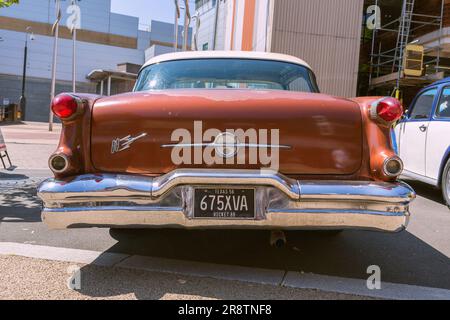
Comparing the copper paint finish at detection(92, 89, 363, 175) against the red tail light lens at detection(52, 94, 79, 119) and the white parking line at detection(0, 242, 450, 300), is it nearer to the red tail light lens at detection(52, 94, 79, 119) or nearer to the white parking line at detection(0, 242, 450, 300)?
the red tail light lens at detection(52, 94, 79, 119)

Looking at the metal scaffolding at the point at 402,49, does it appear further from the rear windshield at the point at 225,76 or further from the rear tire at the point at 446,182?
the rear windshield at the point at 225,76

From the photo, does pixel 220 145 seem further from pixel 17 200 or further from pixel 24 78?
pixel 24 78

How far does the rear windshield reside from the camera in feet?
13.0

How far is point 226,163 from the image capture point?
114 inches

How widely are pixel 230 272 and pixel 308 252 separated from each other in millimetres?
858

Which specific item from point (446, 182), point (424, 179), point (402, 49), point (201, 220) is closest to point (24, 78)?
point (402, 49)

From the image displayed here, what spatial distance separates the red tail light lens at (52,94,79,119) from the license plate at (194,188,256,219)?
101cm

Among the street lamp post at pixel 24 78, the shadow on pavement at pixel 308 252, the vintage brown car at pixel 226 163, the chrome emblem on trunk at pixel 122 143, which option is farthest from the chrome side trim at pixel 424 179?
the street lamp post at pixel 24 78

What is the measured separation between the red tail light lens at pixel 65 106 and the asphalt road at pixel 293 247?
1.27 m

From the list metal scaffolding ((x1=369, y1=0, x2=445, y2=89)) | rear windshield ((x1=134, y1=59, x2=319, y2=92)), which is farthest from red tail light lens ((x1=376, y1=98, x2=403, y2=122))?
metal scaffolding ((x1=369, y1=0, x2=445, y2=89))

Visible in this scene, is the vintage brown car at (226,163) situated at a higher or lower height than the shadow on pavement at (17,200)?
higher

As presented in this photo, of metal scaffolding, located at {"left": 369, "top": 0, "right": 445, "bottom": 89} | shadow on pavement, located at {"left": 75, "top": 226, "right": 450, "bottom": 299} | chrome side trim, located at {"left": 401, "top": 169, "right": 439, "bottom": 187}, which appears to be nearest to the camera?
shadow on pavement, located at {"left": 75, "top": 226, "right": 450, "bottom": 299}

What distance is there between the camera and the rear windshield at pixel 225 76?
3.97 meters

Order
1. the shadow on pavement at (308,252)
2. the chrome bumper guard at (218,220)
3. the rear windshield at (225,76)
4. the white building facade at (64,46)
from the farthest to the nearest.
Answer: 1. the white building facade at (64,46)
2. the rear windshield at (225,76)
3. the shadow on pavement at (308,252)
4. the chrome bumper guard at (218,220)
